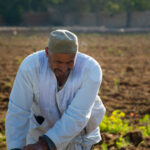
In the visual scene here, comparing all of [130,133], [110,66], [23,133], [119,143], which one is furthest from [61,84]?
[110,66]

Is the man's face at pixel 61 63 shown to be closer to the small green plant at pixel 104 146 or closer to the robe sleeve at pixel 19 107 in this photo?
the robe sleeve at pixel 19 107

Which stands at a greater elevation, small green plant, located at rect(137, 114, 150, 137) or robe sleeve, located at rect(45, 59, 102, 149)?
robe sleeve, located at rect(45, 59, 102, 149)

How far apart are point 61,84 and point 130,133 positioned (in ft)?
6.68

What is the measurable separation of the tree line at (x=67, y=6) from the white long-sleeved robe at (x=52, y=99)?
119 ft

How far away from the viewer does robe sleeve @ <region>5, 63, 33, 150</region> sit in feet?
8.24

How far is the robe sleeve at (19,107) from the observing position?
2512 millimetres

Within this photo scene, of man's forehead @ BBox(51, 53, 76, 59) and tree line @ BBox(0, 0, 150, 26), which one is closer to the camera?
man's forehead @ BBox(51, 53, 76, 59)

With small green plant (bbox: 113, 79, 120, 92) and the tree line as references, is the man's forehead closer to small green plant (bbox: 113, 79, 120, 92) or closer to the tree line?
small green plant (bbox: 113, 79, 120, 92)

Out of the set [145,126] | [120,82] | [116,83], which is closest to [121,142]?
[145,126]

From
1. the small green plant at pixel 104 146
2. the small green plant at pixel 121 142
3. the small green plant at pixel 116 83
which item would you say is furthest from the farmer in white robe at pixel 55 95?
the small green plant at pixel 116 83

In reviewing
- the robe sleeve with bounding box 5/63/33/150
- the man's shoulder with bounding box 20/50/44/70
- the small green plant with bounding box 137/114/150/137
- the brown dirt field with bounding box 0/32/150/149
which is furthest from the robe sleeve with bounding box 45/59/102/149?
the small green plant with bounding box 137/114/150/137

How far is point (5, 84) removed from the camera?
7246 mm

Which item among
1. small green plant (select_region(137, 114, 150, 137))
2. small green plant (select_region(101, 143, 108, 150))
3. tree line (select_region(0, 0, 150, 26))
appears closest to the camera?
small green plant (select_region(101, 143, 108, 150))

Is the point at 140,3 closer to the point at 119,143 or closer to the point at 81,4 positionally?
the point at 81,4
